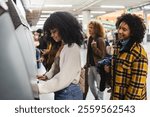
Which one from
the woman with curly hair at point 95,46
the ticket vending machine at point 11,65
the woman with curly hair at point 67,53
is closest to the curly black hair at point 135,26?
the woman with curly hair at point 67,53

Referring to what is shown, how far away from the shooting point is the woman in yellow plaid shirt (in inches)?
55.3

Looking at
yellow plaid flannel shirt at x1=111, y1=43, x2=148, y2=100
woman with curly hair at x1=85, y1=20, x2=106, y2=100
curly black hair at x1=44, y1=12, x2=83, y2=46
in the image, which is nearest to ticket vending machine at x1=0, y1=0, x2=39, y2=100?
curly black hair at x1=44, y1=12, x2=83, y2=46

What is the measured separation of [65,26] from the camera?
1163mm

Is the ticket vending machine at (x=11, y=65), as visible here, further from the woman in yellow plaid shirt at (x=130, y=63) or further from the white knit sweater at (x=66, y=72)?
the woman in yellow plaid shirt at (x=130, y=63)

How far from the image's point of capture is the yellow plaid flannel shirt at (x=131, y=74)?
4.60 ft

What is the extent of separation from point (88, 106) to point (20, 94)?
24 cm

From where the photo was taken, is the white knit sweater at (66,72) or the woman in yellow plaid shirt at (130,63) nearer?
the white knit sweater at (66,72)

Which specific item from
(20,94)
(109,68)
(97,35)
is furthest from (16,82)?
(97,35)

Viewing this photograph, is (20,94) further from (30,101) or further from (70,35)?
(70,35)

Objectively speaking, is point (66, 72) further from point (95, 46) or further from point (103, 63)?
point (95, 46)

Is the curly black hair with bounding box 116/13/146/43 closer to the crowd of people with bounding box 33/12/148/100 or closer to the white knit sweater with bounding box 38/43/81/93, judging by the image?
the crowd of people with bounding box 33/12/148/100

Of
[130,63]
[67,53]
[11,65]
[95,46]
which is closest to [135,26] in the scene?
[130,63]

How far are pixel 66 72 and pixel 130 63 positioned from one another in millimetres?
459

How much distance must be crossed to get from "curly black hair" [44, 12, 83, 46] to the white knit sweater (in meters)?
0.03
